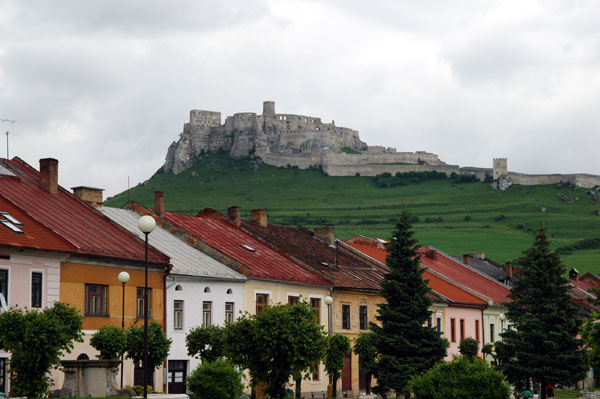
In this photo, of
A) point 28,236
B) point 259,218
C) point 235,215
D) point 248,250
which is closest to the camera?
point 28,236

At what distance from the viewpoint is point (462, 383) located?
34000 mm

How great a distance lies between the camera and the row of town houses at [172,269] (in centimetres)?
3953

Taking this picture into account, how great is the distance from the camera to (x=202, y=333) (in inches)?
1624

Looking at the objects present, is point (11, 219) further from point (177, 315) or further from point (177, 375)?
point (177, 375)

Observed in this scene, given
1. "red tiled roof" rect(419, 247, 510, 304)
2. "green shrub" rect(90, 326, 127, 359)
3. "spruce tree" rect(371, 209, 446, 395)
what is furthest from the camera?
"red tiled roof" rect(419, 247, 510, 304)

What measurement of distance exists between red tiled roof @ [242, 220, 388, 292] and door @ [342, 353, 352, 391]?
4.09 m

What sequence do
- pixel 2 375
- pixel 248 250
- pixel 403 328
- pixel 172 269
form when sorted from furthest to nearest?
pixel 248 250
pixel 403 328
pixel 172 269
pixel 2 375

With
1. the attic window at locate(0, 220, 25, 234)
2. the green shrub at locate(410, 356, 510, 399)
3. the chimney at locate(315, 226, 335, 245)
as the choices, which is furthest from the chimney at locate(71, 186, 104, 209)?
the chimney at locate(315, 226, 335, 245)

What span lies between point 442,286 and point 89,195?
3018 centimetres

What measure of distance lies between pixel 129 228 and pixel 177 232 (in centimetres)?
437

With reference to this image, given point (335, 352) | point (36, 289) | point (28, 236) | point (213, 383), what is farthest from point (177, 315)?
point (213, 383)

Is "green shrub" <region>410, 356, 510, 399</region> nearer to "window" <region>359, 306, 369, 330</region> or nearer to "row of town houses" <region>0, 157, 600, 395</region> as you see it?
"row of town houses" <region>0, 157, 600, 395</region>

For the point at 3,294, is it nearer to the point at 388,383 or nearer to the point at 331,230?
the point at 388,383

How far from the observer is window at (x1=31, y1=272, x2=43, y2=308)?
A: 38.9m
